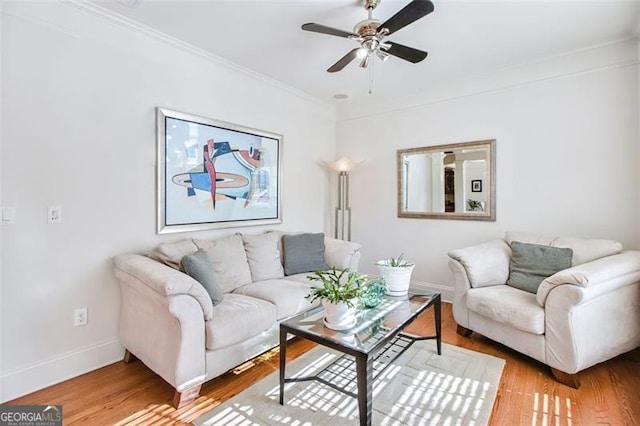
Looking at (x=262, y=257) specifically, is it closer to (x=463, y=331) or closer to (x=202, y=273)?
(x=202, y=273)

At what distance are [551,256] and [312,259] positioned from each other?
6.84 ft

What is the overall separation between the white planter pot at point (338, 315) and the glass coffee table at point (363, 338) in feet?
0.12

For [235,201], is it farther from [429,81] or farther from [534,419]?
[534,419]

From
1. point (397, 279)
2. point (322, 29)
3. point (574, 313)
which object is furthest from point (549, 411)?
point (322, 29)

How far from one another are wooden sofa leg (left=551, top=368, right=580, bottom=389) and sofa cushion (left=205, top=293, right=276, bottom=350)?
6.37 feet

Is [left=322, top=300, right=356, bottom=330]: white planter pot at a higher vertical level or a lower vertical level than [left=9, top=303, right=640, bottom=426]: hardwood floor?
higher

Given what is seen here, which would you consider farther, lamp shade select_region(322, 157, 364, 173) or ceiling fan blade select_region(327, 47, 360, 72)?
lamp shade select_region(322, 157, 364, 173)

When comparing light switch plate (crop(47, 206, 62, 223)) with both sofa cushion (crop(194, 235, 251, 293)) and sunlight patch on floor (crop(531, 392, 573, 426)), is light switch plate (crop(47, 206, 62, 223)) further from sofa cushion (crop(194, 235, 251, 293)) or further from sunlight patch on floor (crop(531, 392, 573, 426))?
sunlight patch on floor (crop(531, 392, 573, 426))

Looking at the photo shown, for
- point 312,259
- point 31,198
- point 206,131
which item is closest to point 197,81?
point 206,131

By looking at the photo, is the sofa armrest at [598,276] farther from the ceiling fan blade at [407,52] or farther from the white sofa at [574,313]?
the ceiling fan blade at [407,52]

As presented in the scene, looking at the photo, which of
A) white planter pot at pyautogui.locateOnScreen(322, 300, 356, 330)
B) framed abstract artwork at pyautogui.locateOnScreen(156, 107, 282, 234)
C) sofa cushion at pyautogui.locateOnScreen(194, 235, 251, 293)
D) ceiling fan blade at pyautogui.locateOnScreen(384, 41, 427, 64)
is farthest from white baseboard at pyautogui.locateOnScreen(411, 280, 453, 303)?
ceiling fan blade at pyautogui.locateOnScreen(384, 41, 427, 64)

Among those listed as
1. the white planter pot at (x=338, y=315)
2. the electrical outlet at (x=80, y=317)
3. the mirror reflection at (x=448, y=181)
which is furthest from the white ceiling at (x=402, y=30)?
the electrical outlet at (x=80, y=317)

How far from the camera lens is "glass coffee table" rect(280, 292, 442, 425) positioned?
1.53 m

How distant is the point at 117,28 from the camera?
8.00 feet
